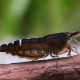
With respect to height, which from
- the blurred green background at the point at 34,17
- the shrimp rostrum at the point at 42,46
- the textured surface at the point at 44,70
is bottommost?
the textured surface at the point at 44,70

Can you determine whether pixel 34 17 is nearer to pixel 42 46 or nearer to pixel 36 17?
pixel 36 17

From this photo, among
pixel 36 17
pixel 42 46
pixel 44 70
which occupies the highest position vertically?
pixel 36 17

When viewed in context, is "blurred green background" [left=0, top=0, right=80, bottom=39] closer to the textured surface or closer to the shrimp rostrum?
the shrimp rostrum

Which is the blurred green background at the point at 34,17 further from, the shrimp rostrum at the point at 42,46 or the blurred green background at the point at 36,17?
the shrimp rostrum at the point at 42,46

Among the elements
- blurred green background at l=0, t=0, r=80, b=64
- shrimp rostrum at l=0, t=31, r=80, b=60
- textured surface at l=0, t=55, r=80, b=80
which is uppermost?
blurred green background at l=0, t=0, r=80, b=64

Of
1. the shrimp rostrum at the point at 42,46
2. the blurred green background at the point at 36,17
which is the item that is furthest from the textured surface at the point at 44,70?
the blurred green background at the point at 36,17

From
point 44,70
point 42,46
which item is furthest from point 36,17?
point 44,70

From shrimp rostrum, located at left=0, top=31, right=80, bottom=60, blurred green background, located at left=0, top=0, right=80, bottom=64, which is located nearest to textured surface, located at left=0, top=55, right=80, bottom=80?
shrimp rostrum, located at left=0, top=31, right=80, bottom=60
